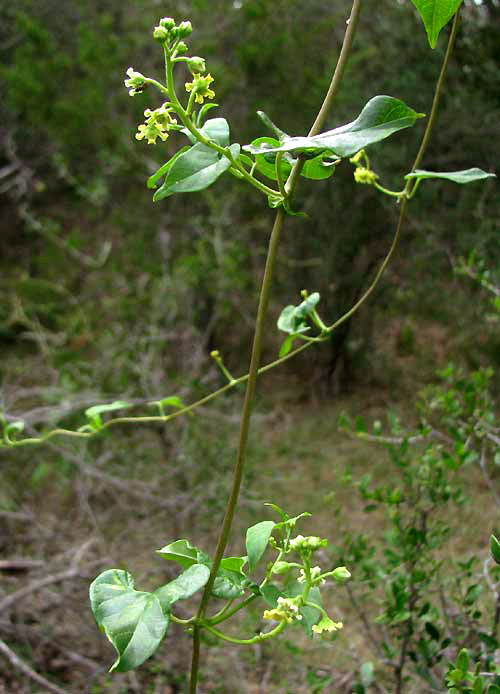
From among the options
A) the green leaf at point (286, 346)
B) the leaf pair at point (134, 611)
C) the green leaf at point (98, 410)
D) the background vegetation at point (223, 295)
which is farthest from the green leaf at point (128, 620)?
the background vegetation at point (223, 295)

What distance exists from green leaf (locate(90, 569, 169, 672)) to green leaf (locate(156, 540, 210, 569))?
34mm

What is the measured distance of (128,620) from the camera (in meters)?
0.41

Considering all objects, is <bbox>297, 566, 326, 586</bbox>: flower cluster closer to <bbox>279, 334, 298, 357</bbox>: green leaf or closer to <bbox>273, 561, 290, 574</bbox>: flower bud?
A: <bbox>273, 561, 290, 574</bbox>: flower bud

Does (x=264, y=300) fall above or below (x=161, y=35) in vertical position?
below

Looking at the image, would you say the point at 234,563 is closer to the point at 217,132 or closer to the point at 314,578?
the point at 314,578

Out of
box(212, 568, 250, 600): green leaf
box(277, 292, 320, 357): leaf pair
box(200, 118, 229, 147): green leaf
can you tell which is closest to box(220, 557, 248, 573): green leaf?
box(212, 568, 250, 600): green leaf

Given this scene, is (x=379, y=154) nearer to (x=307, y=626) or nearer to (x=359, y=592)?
(x=359, y=592)

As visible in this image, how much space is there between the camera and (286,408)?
2857 millimetres

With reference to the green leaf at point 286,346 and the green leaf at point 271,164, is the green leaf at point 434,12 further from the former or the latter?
the green leaf at point 286,346

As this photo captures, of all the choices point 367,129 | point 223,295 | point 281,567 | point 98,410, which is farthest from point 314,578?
point 223,295

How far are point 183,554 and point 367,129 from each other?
12.1 inches

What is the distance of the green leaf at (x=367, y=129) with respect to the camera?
1.31 feet

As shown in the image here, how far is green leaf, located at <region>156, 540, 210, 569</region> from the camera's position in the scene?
466 mm

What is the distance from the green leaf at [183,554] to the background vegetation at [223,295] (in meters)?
1.22
